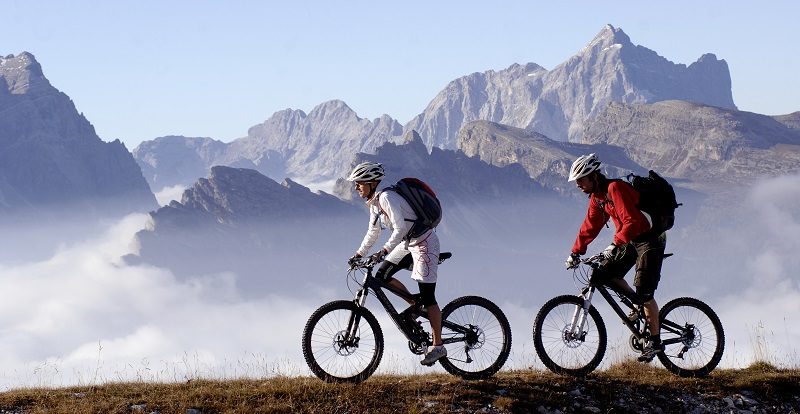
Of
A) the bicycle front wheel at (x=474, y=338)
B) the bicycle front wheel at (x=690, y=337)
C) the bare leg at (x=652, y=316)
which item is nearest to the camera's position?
the bicycle front wheel at (x=474, y=338)

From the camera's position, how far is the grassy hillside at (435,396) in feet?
35.9

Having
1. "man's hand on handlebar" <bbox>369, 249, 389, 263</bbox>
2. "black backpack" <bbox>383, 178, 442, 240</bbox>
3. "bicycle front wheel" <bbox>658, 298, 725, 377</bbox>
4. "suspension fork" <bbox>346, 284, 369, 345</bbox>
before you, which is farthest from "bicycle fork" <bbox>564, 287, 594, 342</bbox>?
"suspension fork" <bbox>346, 284, 369, 345</bbox>

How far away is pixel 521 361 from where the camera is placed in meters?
14.0

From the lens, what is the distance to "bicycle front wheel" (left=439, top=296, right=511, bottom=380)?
40.4 feet

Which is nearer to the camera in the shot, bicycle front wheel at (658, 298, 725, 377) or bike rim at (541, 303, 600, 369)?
bike rim at (541, 303, 600, 369)

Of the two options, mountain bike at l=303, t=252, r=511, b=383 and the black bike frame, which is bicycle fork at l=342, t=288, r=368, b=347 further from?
the black bike frame

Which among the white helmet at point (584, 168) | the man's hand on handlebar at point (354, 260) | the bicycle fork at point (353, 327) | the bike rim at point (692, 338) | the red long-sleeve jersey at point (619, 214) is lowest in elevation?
the bike rim at point (692, 338)

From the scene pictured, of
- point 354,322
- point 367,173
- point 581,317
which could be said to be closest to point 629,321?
point 581,317

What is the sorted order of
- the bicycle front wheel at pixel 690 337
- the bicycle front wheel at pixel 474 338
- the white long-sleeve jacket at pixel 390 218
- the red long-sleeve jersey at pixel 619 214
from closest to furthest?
the white long-sleeve jacket at pixel 390 218, the red long-sleeve jersey at pixel 619 214, the bicycle front wheel at pixel 474 338, the bicycle front wheel at pixel 690 337

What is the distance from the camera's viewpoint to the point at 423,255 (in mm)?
12000

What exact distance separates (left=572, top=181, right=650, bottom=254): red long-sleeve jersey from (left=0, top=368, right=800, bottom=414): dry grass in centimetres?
213

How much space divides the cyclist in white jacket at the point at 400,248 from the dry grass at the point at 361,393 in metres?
0.79

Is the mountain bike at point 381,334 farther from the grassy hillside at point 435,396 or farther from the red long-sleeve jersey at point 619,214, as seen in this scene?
the red long-sleeve jersey at point 619,214

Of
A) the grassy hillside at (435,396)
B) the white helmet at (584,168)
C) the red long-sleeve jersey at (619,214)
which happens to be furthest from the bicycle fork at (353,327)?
the white helmet at (584,168)
